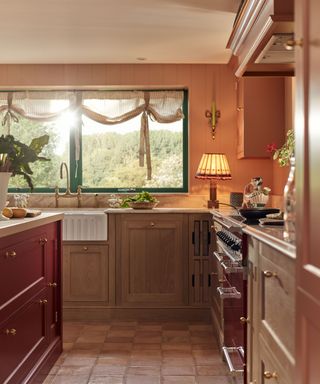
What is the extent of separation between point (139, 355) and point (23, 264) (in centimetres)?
130

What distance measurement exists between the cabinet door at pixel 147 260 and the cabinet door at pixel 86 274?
0.46ft

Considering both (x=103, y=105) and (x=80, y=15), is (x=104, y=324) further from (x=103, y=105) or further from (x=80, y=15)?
(x=80, y=15)

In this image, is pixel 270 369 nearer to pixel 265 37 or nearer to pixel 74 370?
pixel 265 37

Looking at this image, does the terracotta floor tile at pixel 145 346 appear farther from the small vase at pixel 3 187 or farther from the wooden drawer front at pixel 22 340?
the small vase at pixel 3 187

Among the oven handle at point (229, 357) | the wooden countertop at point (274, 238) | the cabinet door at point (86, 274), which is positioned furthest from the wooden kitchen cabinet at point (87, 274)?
the wooden countertop at point (274, 238)

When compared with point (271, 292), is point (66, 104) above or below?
above

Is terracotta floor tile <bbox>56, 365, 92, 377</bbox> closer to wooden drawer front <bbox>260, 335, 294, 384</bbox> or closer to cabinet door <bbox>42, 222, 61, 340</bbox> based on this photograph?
cabinet door <bbox>42, 222, 61, 340</bbox>

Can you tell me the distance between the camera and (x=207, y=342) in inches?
152

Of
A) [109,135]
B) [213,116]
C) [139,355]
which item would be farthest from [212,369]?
[109,135]

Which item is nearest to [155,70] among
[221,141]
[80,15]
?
[221,141]

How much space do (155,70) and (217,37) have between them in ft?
3.28

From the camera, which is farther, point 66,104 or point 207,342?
point 66,104

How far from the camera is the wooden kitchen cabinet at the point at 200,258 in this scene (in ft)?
14.7

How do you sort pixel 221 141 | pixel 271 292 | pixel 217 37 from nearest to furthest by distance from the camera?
pixel 271 292 < pixel 217 37 < pixel 221 141
